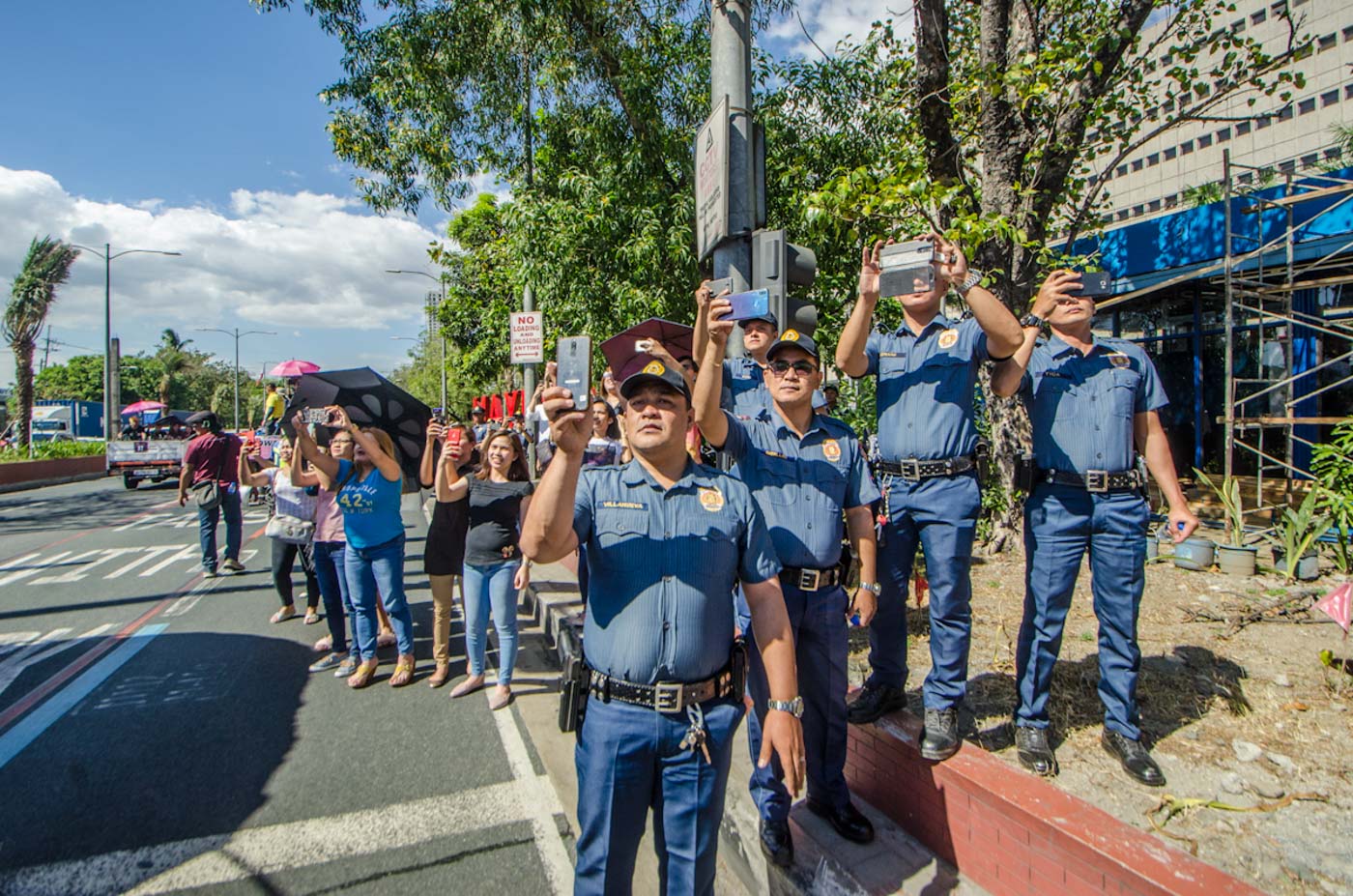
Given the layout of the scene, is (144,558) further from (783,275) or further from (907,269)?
(907,269)

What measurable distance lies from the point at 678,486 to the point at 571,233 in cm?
708

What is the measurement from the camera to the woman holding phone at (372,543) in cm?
499

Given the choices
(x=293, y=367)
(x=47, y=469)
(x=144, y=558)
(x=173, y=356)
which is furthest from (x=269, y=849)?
(x=173, y=356)

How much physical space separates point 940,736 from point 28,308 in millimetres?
36094

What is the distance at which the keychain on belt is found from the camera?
7.01 feet

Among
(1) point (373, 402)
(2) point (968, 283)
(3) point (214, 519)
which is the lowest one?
(3) point (214, 519)

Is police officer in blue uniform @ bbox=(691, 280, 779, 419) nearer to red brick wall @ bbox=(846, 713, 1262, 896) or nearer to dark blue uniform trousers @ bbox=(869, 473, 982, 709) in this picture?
dark blue uniform trousers @ bbox=(869, 473, 982, 709)

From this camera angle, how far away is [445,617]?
528cm

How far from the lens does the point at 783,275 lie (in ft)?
12.3

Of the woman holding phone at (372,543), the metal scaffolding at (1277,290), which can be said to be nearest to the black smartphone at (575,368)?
the woman holding phone at (372,543)

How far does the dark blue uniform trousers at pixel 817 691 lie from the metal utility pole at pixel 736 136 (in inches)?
82.4

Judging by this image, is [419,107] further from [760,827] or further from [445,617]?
[760,827]

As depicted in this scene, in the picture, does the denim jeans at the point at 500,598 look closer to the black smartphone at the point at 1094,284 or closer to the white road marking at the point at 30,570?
the black smartphone at the point at 1094,284

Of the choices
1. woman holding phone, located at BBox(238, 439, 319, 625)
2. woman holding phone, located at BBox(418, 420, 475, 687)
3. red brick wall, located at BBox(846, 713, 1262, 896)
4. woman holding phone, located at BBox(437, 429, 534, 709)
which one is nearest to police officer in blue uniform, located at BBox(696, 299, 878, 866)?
red brick wall, located at BBox(846, 713, 1262, 896)
